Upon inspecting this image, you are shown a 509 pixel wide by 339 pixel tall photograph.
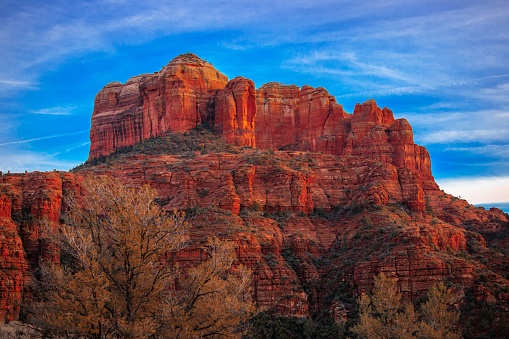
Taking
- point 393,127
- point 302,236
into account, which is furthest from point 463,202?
point 302,236

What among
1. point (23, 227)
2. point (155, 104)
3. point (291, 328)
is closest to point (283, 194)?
point (291, 328)

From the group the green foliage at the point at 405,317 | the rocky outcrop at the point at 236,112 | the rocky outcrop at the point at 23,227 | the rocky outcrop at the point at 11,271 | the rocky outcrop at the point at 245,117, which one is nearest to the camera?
the green foliage at the point at 405,317

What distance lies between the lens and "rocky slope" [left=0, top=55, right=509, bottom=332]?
62.5m

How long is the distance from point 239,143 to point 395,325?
1856 inches

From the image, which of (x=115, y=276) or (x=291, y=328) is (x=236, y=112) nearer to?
(x=291, y=328)

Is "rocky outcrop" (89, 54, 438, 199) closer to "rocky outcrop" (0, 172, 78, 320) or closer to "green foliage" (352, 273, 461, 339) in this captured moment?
"rocky outcrop" (0, 172, 78, 320)

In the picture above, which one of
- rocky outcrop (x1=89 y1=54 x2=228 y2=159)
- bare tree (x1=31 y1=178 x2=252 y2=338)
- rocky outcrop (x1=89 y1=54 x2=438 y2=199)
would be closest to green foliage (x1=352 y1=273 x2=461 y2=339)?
bare tree (x1=31 y1=178 x2=252 y2=338)

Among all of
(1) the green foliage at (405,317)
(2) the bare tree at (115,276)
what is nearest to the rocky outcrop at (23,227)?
(1) the green foliage at (405,317)

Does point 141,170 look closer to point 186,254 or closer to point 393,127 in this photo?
point 186,254

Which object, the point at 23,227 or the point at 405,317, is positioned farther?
the point at 23,227

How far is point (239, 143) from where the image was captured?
316ft

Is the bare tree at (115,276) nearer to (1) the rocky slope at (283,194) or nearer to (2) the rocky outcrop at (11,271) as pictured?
(2) the rocky outcrop at (11,271)

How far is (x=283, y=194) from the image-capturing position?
78.2 meters

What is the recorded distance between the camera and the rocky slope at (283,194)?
62.5 meters
